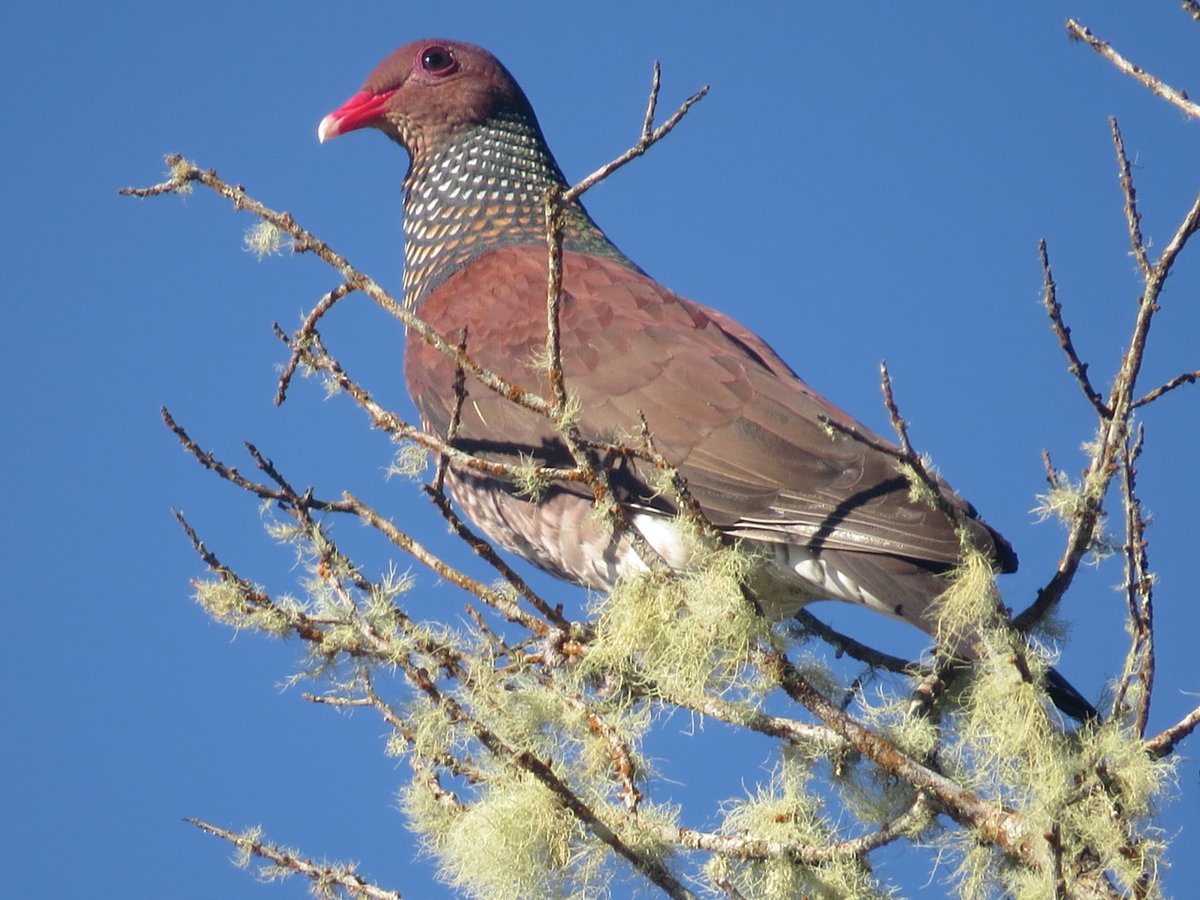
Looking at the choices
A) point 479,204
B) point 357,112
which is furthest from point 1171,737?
point 357,112

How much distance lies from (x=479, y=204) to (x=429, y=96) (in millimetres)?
535

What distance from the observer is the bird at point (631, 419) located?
10.2 feet

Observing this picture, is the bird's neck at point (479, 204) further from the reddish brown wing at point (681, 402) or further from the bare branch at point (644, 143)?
the bare branch at point (644, 143)

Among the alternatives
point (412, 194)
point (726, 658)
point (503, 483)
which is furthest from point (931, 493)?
point (412, 194)

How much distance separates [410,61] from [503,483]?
1907mm

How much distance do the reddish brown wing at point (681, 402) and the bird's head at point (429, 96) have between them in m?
0.79

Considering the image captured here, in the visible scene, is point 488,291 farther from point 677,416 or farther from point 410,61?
point 410,61

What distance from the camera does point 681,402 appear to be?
142 inches

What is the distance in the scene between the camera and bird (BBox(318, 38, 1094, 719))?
3.12 meters

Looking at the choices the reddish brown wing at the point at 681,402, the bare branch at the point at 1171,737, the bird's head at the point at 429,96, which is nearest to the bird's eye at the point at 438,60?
the bird's head at the point at 429,96

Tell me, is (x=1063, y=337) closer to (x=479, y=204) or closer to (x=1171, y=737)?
(x=1171, y=737)

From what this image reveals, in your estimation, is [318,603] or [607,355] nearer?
[318,603]

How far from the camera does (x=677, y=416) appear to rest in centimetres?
359

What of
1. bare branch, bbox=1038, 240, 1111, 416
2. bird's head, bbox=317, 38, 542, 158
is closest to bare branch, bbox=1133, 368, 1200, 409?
bare branch, bbox=1038, 240, 1111, 416
